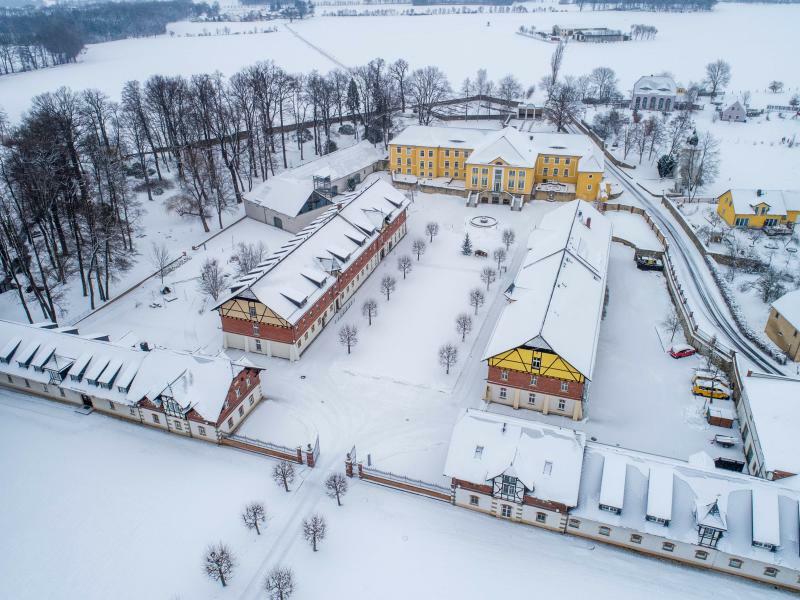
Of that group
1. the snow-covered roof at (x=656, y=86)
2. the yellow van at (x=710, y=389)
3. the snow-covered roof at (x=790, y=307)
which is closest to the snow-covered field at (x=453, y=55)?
the snow-covered roof at (x=656, y=86)

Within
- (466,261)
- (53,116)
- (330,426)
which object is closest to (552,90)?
(466,261)

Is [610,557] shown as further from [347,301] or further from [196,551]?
[347,301]

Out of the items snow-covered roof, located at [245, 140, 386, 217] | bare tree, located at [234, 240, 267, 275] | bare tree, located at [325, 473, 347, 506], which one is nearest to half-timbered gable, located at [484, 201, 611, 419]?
bare tree, located at [325, 473, 347, 506]

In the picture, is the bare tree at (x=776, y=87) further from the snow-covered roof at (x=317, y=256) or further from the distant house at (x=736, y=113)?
the snow-covered roof at (x=317, y=256)

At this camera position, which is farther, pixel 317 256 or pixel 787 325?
pixel 317 256

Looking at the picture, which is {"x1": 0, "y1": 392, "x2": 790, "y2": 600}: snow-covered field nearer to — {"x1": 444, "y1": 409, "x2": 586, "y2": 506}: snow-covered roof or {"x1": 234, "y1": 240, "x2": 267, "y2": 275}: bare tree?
{"x1": 444, "y1": 409, "x2": 586, "y2": 506}: snow-covered roof

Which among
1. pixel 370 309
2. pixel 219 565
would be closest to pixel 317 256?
pixel 370 309

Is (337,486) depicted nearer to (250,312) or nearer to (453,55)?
(250,312)
